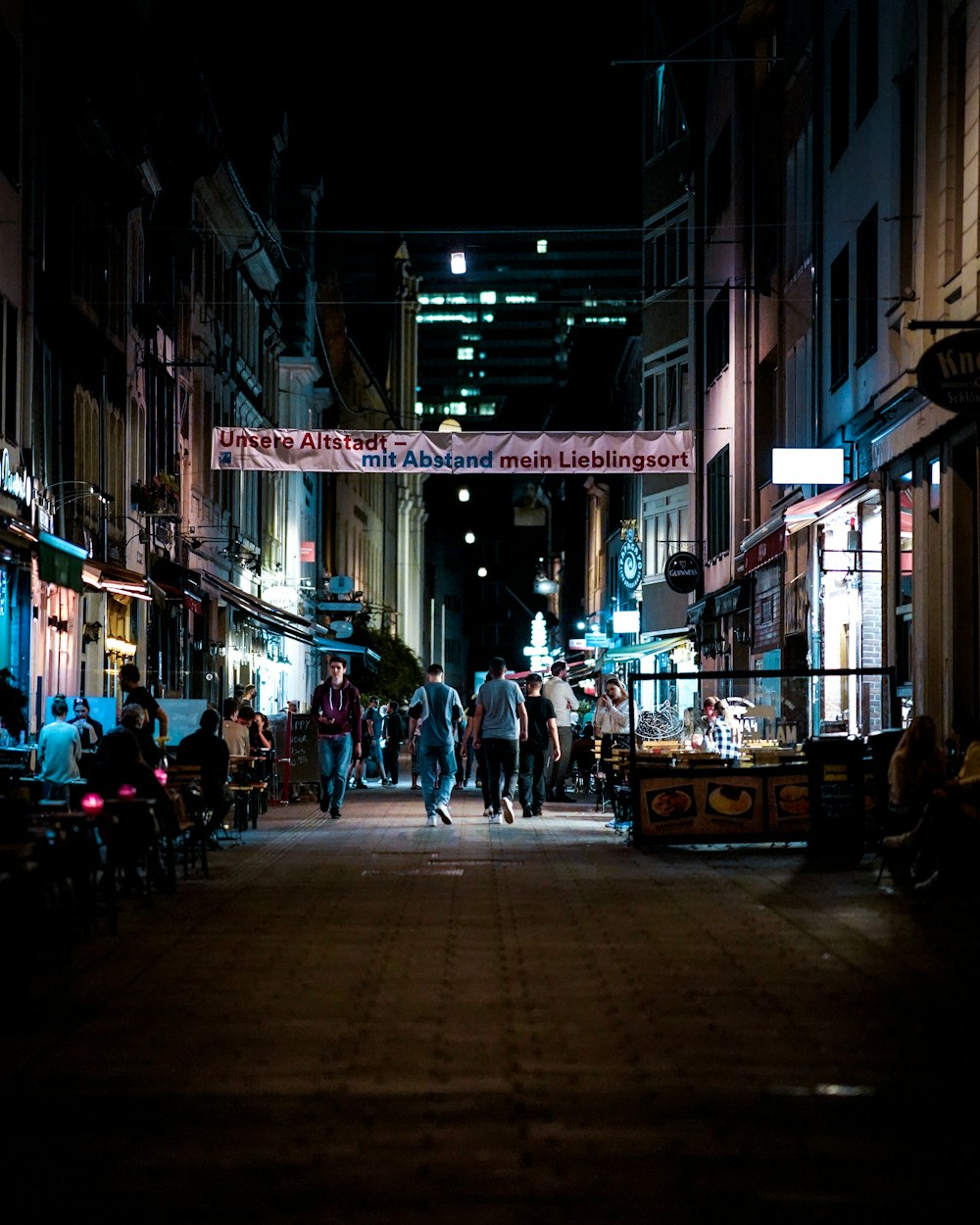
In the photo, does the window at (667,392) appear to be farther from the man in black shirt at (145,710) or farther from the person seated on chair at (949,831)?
the person seated on chair at (949,831)

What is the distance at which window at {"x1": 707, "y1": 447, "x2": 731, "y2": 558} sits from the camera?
3878cm

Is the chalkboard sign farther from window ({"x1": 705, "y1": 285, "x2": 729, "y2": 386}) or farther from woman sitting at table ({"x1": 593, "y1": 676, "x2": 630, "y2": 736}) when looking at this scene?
window ({"x1": 705, "y1": 285, "x2": 729, "y2": 386})

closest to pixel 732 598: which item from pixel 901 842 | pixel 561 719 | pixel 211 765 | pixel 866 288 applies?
pixel 561 719

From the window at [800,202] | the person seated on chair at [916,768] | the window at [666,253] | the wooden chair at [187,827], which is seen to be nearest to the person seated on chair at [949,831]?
the person seated on chair at [916,768]

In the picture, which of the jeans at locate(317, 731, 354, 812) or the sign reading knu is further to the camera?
the jeans at locate(317, 731, 354, 812)

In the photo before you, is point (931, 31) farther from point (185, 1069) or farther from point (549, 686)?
point (185, 1069)

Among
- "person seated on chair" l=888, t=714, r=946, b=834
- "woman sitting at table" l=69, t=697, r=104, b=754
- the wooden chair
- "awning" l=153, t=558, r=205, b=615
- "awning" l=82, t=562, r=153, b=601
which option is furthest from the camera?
"awning" l=153, t=558, r=205, b=615

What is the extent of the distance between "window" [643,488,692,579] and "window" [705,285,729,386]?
603 cm

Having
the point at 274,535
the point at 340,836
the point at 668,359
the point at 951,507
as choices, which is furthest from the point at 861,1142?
the point at 274,535

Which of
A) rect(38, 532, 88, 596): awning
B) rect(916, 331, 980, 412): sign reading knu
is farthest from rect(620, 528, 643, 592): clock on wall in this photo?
rect(916, 331, 980, 412): sign reading knu

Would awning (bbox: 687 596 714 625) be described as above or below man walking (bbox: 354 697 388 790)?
above

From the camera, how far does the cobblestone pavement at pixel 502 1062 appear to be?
582 centimetres

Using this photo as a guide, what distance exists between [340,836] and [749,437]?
15.5 meters

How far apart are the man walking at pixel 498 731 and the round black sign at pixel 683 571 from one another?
1621 centimetres
